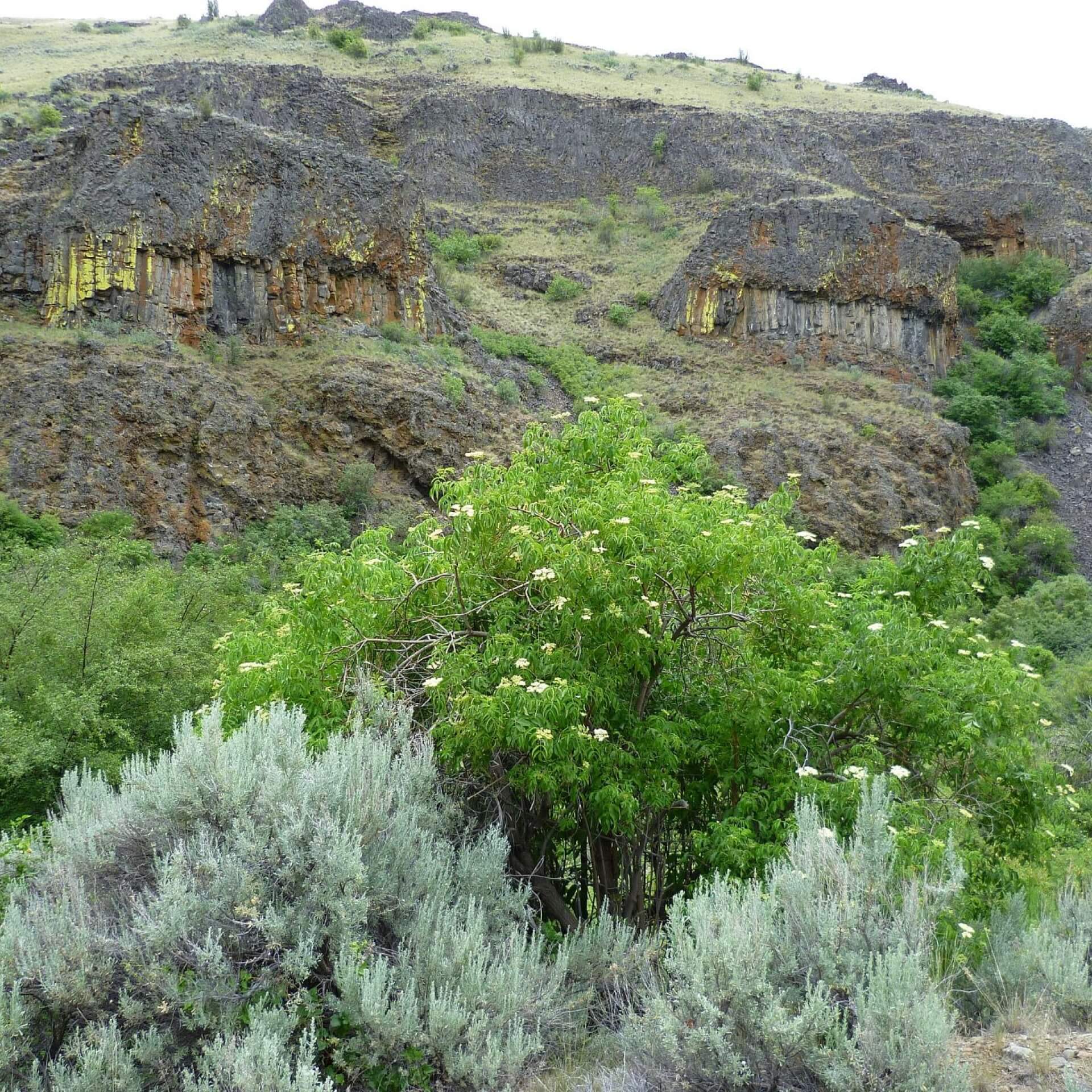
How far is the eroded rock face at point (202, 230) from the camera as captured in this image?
29.2m

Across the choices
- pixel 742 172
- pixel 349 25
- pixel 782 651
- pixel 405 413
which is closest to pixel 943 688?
pixel 782 651

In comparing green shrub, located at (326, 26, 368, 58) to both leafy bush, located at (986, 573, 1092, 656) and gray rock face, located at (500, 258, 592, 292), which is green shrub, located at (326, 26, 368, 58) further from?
leafy bush, located at (986, 573, 1092, 656)

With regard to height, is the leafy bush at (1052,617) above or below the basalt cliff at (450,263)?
below

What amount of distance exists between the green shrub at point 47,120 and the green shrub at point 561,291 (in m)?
22.6

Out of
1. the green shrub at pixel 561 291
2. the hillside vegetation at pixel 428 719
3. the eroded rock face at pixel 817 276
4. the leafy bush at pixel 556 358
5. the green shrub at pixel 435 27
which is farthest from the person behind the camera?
the green shrub at pixel 435 27

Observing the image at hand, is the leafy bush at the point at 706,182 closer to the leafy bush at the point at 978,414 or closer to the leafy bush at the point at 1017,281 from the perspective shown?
the leafy bush at the point at 1017,281

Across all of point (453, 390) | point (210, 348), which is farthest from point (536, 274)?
point (210, 348)

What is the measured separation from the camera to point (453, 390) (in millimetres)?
32562

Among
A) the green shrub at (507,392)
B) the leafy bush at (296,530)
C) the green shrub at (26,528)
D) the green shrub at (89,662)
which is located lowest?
the leafy bush at (296,530)

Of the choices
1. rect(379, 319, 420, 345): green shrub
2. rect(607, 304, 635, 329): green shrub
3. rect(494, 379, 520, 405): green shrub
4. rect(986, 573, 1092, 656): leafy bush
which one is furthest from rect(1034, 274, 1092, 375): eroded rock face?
rect(379, 319, 420, 345): green shrub

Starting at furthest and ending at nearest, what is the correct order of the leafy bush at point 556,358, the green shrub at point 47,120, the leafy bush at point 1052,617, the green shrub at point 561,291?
the green shrub at point 561,291, the leafy bush at point 556,358, the green shrub at point 47,120, the leafy bush at point 1052,617

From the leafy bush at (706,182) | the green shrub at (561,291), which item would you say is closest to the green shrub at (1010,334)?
the leafy bush at (706,182)

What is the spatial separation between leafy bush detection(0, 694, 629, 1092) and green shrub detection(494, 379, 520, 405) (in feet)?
100.0

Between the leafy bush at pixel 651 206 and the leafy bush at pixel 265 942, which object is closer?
the leafy bush at pixel 265 942
